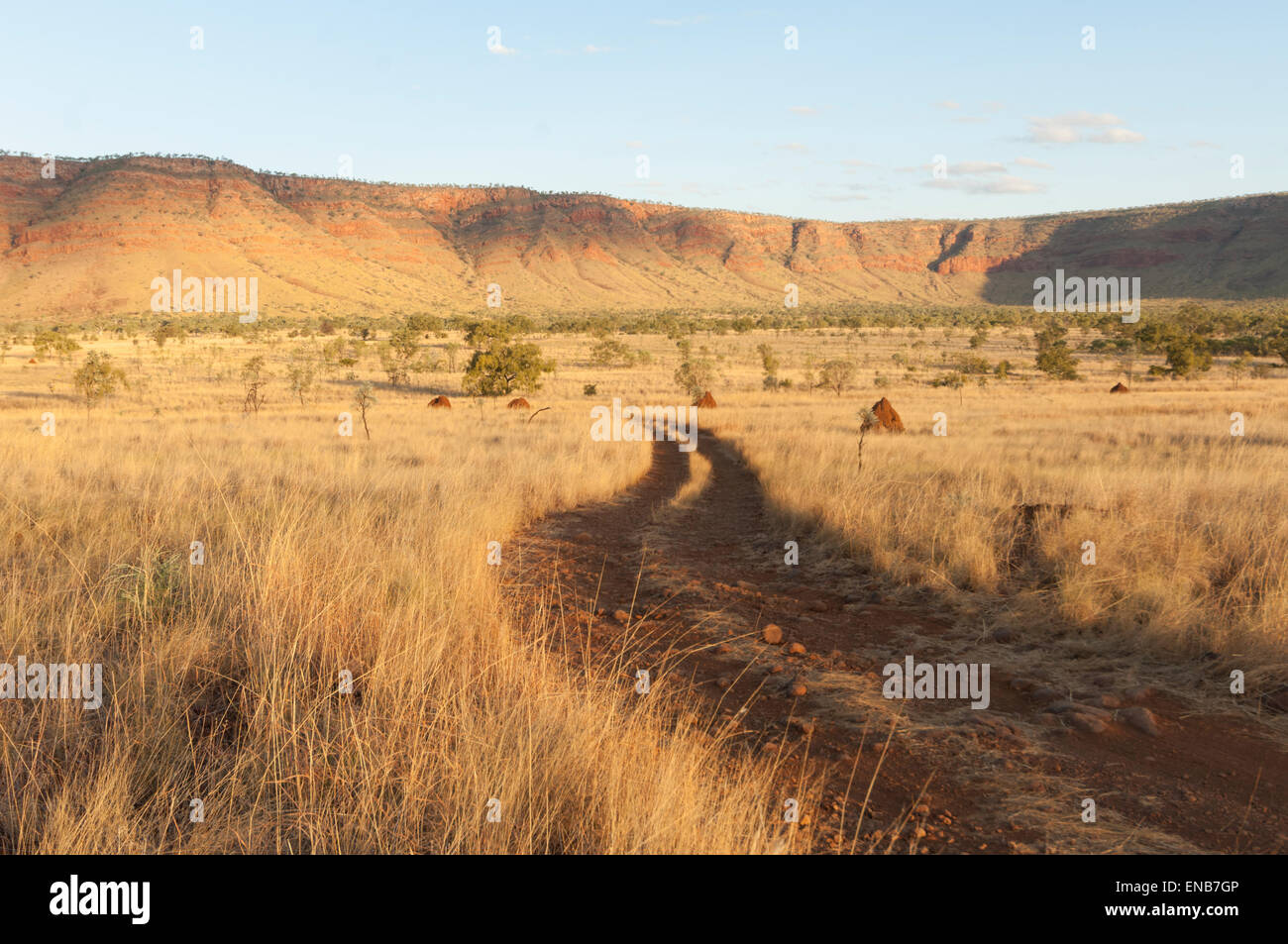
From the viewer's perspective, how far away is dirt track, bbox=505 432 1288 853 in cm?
305

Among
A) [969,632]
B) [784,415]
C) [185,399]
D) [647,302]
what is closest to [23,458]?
[969,632]

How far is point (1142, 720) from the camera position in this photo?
3.96m

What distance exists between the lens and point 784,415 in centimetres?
2273
